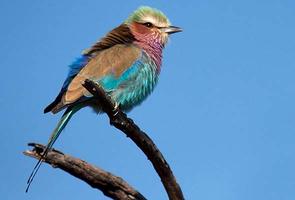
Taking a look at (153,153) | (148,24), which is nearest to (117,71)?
(148,24)

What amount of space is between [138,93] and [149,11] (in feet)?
4.59

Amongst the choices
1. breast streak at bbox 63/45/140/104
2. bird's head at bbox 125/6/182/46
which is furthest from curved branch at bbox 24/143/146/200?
bird's head at bbox 125/6/182/46

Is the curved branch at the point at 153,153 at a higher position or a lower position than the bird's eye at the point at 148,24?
lower

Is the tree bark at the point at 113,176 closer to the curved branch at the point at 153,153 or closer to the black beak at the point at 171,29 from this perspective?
the curved branch at the point at 153,153

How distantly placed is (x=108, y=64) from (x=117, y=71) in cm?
13

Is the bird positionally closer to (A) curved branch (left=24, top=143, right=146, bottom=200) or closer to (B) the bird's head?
(B) the bird's head

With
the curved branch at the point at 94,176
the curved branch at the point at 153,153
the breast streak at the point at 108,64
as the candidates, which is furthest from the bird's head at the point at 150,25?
the curved branch at the point at 94,176

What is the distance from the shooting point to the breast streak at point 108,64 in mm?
7048

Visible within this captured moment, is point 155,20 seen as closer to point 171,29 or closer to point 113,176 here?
point 171,29

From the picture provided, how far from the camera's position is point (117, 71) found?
720cm

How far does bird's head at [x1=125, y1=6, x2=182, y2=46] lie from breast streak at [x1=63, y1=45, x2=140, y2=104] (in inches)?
19.7

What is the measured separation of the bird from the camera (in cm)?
680

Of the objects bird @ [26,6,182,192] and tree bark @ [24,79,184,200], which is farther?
bird @ [26,6,182,192]

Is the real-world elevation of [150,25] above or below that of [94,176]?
above
